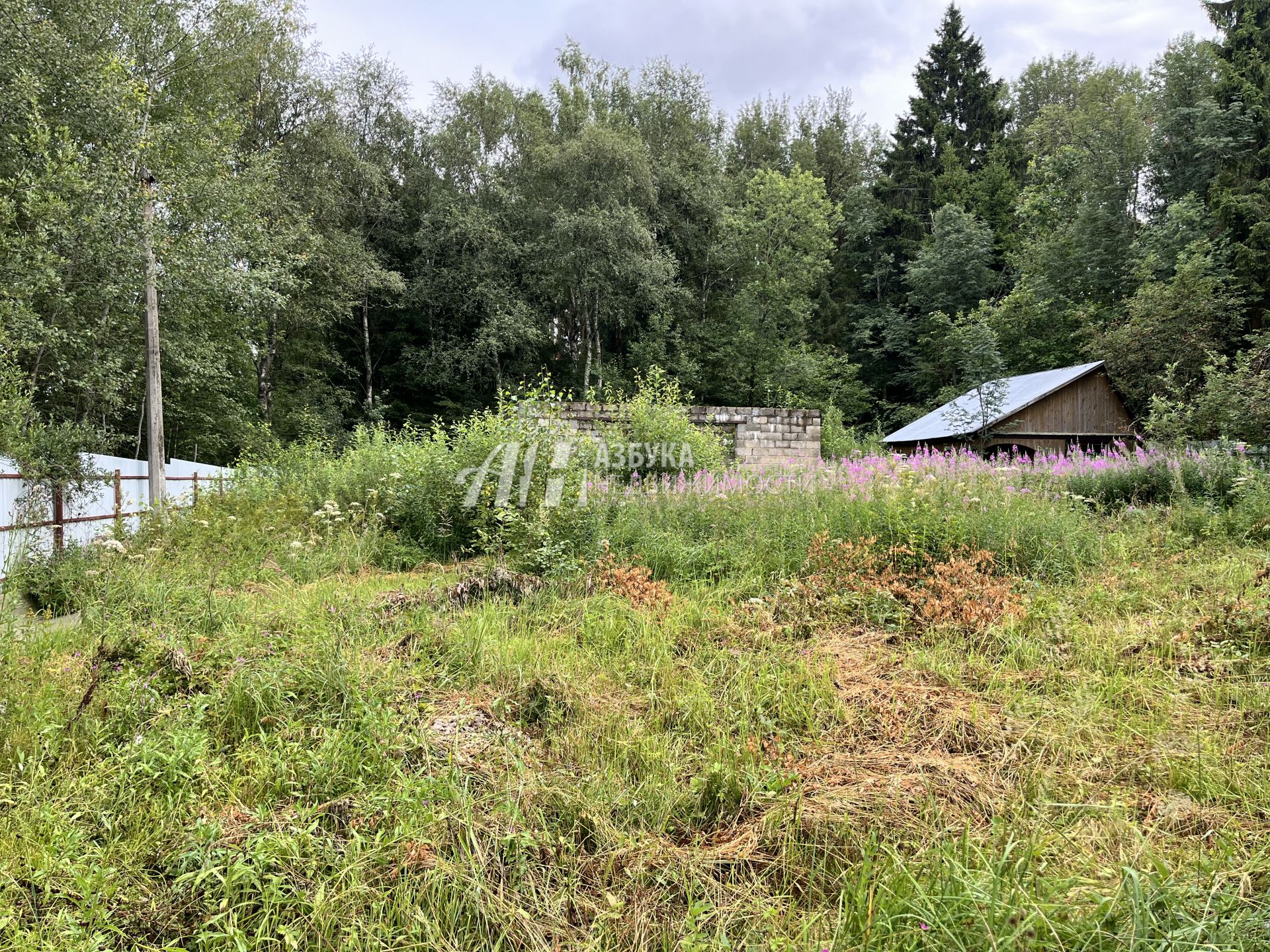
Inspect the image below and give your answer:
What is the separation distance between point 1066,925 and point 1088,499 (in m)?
5.84


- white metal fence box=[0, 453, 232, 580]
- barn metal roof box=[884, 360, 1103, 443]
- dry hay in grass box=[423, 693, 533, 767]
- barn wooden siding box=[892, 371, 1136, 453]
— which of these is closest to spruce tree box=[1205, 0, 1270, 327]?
barn wooden siding box=[892, 371, 1136, 453]

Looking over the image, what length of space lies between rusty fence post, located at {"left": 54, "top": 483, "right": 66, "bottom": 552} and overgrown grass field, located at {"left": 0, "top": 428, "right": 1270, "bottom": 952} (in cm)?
186

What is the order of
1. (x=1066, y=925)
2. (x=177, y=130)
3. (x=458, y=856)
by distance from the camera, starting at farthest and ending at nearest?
1. (x=177, y=130)
2. (x=458, y=856)
3. (x=1066, y=925)

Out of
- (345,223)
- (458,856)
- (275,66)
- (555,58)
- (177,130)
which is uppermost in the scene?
(555,58)

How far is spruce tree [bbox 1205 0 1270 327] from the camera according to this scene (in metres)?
15.3

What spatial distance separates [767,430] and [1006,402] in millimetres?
6542

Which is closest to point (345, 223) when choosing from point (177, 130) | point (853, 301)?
point (177, 130)

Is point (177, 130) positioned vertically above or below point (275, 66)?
below

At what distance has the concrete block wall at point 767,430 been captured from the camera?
11.8m

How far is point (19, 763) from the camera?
6.48ft

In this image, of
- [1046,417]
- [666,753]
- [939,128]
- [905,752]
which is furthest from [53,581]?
[939,128]

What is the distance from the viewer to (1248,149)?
56.6ft

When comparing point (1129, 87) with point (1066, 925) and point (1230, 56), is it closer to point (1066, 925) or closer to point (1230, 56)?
point (1230, 56)

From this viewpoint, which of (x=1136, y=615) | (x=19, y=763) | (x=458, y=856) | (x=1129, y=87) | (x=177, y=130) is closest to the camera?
(x=458, y=856)
